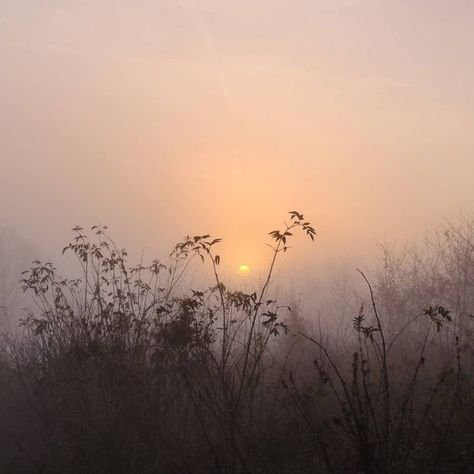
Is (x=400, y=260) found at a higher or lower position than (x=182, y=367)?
higher

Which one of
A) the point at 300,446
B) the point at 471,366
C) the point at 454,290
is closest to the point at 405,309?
the point at 454,290

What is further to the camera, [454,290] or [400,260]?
[400,260]

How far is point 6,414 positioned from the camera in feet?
31.2

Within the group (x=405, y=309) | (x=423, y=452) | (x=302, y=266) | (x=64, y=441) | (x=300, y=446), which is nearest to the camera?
(x=423, y=452)

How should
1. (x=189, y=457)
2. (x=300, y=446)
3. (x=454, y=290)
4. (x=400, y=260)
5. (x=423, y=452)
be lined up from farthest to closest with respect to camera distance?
(x=400, y=260) < (x=454, y=290) < (x=300, y=446) < (x=189, y=457) < (x=423, y=452)

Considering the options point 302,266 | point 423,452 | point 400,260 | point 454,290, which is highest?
point 302,266

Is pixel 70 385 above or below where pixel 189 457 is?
above

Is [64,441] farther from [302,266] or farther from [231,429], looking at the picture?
[302,266]

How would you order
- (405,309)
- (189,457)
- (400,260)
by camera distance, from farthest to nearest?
(400,260)
(405,309)
(189,457)

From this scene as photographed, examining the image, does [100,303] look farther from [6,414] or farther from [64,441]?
[6,414]

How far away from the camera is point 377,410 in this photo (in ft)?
24.0

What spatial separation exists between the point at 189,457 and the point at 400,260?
62.9 feet

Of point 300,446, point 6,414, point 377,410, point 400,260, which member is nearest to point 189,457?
point 300,446

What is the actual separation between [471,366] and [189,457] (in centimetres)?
576
